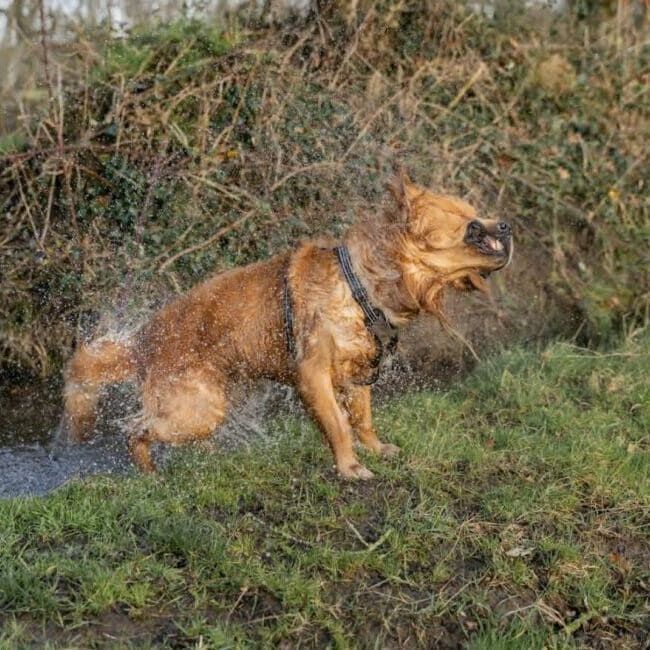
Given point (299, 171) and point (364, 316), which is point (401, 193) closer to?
point (364, 316)

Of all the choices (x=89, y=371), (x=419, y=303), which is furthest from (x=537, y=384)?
(x=89, y=371)

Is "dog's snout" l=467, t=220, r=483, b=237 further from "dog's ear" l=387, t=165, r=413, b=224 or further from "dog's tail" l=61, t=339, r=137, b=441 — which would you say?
"dog's tail" l=61, t=339, r=137, b=441

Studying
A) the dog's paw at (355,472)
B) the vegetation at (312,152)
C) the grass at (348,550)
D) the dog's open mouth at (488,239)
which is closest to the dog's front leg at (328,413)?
the dog's paw at (355,472)

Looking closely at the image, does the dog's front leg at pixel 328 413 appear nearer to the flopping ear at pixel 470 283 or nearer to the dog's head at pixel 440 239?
the dog's head at pixel 440 239

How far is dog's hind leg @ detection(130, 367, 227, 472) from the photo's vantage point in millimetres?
5359

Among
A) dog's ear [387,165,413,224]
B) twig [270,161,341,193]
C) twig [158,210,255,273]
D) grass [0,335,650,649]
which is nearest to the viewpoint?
grass [0,335,650,649]

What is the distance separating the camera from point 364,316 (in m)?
4.98

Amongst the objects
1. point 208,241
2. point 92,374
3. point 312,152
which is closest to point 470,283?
point 92,374

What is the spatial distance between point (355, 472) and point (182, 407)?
3.60ft

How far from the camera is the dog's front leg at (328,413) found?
16.2 feet

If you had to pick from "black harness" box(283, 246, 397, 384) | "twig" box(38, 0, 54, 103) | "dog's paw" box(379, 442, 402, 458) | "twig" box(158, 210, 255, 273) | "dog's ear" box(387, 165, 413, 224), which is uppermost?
"twig" box(38, 0, 54, 103)

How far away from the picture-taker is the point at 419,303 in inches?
196

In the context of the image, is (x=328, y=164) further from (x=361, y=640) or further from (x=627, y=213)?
(x=361, y=640)

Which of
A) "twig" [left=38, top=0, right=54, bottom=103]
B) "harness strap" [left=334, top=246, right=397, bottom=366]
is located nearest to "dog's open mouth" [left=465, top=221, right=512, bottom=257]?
"harness strap" [left=334, top=246, right=397, bottom=366]
